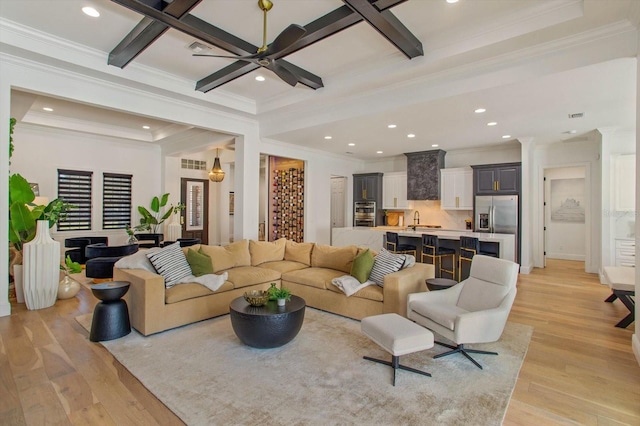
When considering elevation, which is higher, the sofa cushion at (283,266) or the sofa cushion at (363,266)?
the sofa cushion at (363,266)

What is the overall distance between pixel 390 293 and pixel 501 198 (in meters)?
4.99

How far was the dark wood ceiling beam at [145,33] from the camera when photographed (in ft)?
9.36

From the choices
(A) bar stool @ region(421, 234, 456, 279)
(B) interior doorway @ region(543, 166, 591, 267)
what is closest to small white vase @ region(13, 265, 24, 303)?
(A) bar stool @ region(421, 234, 456, 279)

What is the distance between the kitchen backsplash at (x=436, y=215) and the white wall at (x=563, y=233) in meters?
2.51

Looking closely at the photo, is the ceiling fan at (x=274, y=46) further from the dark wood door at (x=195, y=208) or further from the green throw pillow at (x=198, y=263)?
the dark wood door at (x=195, y=208)

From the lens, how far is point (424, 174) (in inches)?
341

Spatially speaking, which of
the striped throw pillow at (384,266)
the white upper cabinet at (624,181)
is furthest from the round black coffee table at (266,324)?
the white upper cabinet at (624,181)

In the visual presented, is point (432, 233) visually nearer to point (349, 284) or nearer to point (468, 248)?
point (468, 248)

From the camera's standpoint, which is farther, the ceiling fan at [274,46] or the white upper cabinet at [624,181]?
the white upper cabinet at [624,181]

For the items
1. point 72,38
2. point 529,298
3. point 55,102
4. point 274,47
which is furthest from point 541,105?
point 55,102

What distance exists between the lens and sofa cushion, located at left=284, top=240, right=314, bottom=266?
540cm

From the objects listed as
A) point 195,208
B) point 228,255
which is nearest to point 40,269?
point 228,255

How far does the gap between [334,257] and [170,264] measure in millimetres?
2230

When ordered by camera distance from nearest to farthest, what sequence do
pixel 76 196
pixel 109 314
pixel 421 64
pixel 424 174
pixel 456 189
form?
pixel 109 314 < pixel 421 64 < pixel 76 196 < pixel 456 189 < pixel 424 174
